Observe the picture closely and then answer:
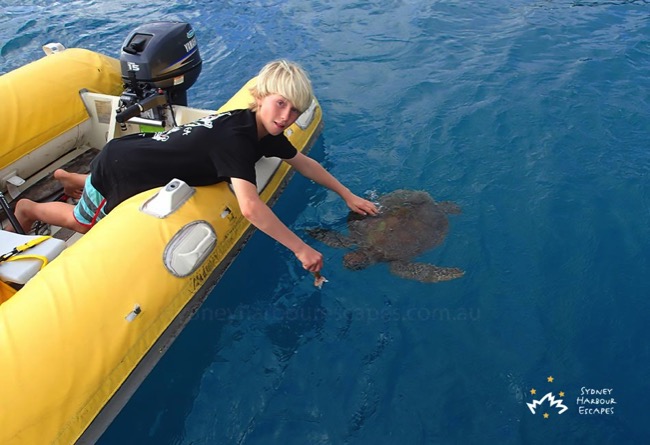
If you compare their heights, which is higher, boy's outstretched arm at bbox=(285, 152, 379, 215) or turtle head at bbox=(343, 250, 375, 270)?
boy's outstretched arm at bbox=(285, 152, 379, 215)

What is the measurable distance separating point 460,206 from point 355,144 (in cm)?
131

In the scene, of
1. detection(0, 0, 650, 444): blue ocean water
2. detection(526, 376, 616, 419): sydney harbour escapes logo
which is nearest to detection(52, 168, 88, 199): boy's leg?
detection(0, 0, 650, 444): blue ocean water

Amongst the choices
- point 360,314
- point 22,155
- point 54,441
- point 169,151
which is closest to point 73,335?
point 54,441

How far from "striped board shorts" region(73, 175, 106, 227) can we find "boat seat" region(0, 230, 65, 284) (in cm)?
39

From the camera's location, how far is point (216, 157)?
114 inches

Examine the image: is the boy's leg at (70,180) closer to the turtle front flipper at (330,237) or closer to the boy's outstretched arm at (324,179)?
the boy's outstretched arm at (324,179)

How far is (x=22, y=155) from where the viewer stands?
12.8 feet

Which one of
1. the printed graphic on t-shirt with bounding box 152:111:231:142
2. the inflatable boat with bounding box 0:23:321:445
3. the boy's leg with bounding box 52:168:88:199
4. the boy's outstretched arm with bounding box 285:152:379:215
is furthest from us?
the boy's leg with bounding box 52:168:88:199

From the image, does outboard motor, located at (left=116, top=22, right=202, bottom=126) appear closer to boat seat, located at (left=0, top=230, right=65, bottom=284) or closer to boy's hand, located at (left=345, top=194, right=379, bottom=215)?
boat seat, located at (left=0, top=230, right=65, bottom=284)

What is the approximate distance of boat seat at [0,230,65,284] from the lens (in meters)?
2.71

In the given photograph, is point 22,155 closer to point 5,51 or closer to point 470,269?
point 470,269

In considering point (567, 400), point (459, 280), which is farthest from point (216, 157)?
point (567, 400)

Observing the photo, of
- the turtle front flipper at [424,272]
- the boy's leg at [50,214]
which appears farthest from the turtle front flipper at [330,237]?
the boy's leg at [50,214]

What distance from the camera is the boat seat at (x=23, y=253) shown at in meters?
2.71
